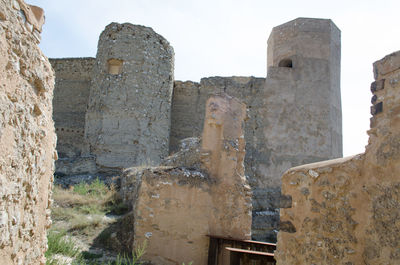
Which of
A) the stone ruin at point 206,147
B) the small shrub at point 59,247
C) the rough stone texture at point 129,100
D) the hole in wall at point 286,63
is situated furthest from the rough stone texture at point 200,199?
the hole in wall at point 286,63

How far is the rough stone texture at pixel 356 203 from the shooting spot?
10.1 ft

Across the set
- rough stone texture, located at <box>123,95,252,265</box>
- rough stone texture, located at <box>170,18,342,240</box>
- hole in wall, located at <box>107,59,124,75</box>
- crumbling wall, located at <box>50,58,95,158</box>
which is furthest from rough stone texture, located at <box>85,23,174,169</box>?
rough stone texture, located at <box>123,95,252,265</box>

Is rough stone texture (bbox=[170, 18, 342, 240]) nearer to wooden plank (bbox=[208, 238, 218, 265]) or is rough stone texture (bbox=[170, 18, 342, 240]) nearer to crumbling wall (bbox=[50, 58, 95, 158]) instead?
crumbling wall (bbox=[50, 58, 95, 158])

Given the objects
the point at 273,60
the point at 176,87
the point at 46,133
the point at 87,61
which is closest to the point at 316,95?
the point at 273,60

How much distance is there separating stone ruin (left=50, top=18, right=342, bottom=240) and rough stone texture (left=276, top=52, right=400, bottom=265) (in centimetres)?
876

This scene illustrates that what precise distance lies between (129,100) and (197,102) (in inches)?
117

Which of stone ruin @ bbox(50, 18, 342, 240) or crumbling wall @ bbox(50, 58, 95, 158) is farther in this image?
crumbling wall @ bbox(50, 58, 95, 158)

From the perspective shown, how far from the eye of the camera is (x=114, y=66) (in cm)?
1320

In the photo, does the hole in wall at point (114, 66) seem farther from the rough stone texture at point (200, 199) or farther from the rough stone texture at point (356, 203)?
the rough stone texture at point (356, 203)

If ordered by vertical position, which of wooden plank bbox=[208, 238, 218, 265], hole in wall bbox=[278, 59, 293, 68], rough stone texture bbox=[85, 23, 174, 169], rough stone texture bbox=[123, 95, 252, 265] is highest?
hole in wall bbox=[278, 59, 293, 68]

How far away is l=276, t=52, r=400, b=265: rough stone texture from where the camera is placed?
3088 mm

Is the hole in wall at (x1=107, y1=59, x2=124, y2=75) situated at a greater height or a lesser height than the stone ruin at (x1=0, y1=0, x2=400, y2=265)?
greater

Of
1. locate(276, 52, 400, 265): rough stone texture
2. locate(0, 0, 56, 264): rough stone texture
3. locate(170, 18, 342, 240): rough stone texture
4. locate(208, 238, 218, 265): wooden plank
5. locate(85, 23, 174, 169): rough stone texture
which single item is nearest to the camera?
locate(0, 0, 56, 264): rough stone texture

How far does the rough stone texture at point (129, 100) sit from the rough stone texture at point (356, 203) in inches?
348
